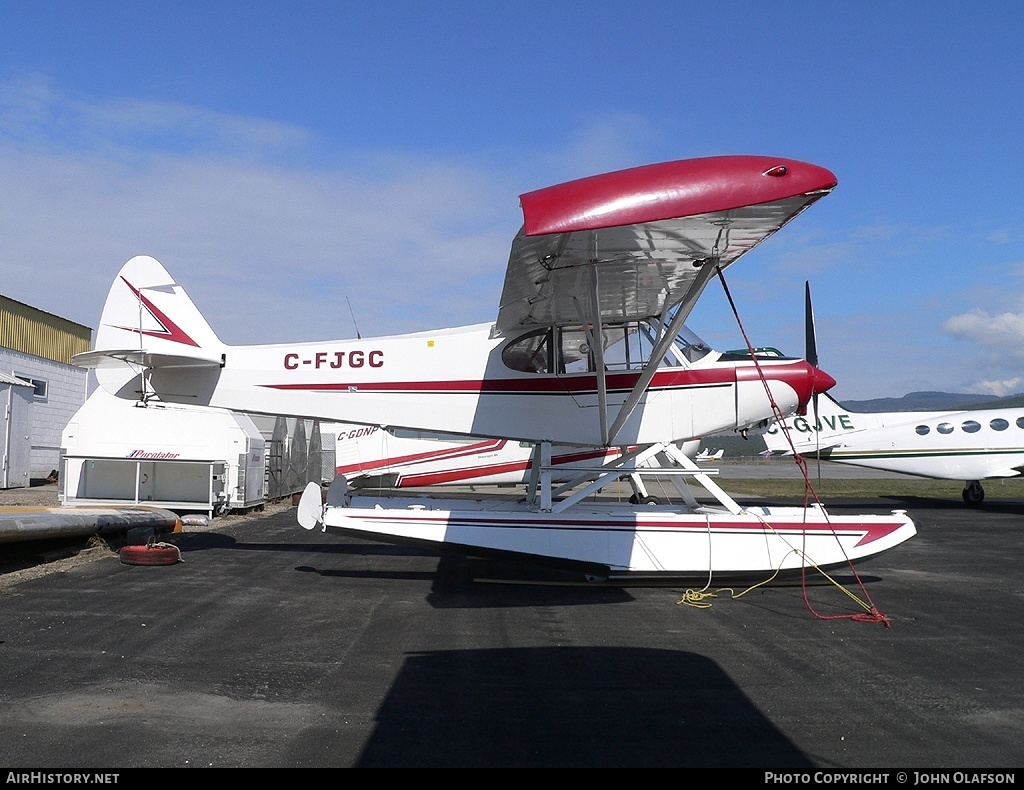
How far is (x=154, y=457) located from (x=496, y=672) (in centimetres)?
1052

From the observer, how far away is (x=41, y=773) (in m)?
3.11

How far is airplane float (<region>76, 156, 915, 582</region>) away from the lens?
7.70 meters

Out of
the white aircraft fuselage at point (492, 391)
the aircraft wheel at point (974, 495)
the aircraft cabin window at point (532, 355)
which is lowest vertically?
the aircraft wheel at point (974, 495)

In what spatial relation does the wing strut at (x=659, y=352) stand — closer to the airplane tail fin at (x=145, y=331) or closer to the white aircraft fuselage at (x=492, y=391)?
the white aircraft fuselage at (x=492, y=391)

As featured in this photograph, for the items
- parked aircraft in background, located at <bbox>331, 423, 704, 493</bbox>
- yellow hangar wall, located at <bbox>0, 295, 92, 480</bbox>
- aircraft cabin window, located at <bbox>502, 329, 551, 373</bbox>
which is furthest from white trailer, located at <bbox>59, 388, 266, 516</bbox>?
yellow hangar wall, located at <bbox>0, 295, 92, 480</bbox>

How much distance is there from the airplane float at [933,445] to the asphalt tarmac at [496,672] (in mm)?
13080

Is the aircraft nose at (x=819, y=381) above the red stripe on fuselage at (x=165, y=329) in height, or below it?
below

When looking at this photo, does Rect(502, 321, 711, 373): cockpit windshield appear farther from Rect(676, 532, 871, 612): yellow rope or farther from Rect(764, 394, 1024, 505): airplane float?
Rect(764, 394, 1024, 505): airplane float

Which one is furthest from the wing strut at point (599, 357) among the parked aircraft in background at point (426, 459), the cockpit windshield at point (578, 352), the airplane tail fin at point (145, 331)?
the parked aircraft in background at point (426, 459)

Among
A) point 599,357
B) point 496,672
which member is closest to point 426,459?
point 599,357

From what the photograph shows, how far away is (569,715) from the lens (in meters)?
3.98

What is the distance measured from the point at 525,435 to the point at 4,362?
21.4 m

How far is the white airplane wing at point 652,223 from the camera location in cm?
527

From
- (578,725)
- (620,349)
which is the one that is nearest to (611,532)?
(620,349)
